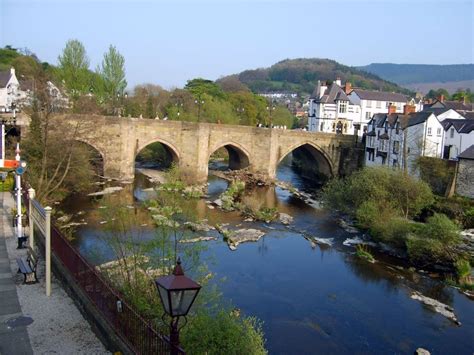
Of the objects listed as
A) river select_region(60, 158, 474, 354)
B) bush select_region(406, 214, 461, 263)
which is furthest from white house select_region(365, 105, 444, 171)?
bush select_region(406, 214, 461, 263)

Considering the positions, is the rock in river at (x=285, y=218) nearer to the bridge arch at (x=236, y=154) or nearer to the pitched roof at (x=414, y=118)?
the pitched roof at (x=414, y=118)

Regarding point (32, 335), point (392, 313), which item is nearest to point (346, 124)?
point (392, 313)

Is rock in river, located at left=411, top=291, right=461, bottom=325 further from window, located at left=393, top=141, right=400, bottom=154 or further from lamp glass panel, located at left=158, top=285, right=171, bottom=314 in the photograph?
window, located at left=393, top=141, right=400, bottom=154

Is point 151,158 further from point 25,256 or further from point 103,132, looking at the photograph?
point 25,256

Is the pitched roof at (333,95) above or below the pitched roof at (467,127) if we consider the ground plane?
above

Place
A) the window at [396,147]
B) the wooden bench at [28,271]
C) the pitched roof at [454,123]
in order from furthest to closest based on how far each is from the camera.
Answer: the window at [396,147] → the pitched roof at [454,123] → the wooden bench at [28,271]

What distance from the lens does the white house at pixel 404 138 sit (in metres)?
42.8

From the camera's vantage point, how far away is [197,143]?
162ft

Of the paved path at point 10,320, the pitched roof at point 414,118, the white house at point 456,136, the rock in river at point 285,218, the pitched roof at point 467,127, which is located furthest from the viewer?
the pitched roof at point 414,118

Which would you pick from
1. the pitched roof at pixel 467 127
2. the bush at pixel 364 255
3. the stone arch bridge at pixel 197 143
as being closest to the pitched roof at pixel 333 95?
the stone arch bridge at pixel 197 143

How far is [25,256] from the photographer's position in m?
18.0

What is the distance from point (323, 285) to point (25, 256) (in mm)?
13242

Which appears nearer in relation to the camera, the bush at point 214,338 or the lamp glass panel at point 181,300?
the lamp glass panel at point 181,300

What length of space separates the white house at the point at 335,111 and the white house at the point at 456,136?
2757 cm
